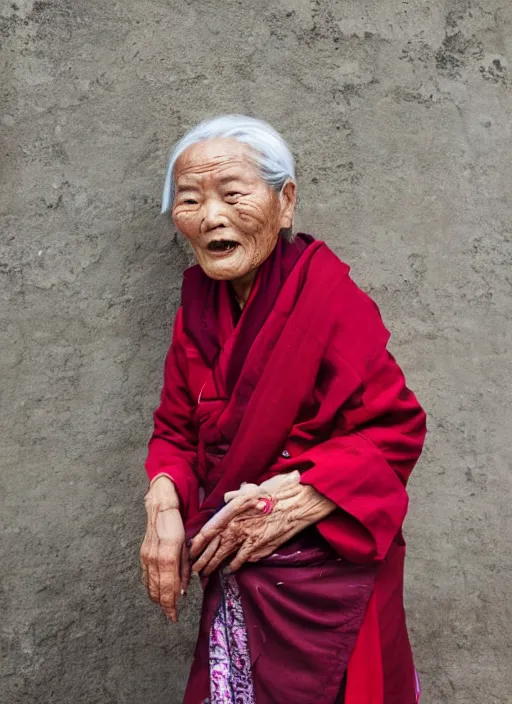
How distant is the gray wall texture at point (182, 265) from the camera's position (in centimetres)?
231

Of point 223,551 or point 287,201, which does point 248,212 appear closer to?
point 287,201

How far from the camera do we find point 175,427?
201 cm

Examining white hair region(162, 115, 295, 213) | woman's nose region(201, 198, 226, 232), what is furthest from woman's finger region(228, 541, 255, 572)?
white hair region(162, 115, 295, 213)

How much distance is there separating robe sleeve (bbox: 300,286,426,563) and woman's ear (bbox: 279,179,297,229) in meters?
0.34

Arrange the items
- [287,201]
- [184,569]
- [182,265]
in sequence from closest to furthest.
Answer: [184,569], [287,201], [182,265]

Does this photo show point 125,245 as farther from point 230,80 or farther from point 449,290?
point 449,290

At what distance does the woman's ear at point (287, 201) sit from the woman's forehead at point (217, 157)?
105 mm

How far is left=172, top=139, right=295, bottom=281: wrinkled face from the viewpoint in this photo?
5.93ft

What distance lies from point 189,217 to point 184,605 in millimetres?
1245

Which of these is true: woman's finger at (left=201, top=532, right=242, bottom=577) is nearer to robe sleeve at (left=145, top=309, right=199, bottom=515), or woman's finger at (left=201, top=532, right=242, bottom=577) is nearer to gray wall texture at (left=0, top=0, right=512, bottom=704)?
robe sleeve at (left=145, top=309, right=199, bottom=515)

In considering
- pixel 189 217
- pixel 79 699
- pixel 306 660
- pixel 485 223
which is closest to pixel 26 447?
pixel 79 699

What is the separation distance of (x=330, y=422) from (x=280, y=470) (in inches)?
6.0

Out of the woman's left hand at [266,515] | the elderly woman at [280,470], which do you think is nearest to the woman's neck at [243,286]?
the elderly woman at [280,470]

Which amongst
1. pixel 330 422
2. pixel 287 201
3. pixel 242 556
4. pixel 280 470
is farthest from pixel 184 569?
pixel 287 201
